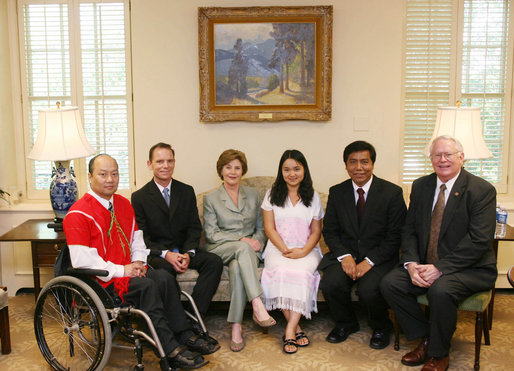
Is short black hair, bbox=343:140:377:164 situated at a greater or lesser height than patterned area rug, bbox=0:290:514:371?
greater

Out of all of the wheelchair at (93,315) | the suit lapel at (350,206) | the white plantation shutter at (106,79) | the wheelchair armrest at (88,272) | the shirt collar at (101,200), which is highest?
the white plantation shutter at (106,79)

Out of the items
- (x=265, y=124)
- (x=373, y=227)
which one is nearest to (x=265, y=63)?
(x=265, y=124)

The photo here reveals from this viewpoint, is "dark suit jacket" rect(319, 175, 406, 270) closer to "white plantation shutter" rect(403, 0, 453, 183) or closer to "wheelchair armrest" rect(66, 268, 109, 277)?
"white plantation shutter" rect(403, 0, 453, 183)

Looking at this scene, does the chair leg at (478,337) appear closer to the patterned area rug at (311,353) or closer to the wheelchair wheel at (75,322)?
the patterned area rug at (311,353)

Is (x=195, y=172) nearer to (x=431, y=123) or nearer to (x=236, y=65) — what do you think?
(x=236, y=65)

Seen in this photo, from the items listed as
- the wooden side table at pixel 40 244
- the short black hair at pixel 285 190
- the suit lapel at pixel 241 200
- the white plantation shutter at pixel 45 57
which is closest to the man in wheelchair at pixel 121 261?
the wooden side table at pixel 40 244

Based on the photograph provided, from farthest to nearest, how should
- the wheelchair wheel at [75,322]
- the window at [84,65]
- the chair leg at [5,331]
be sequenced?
the window at [84,65]
the chair leg at [5,331]
the wheelchair wheel at [75,322]

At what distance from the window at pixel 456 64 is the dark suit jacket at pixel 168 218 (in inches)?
77.0

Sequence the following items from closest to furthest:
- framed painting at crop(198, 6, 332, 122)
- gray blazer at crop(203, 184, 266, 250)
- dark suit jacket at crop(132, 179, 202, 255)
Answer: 1. dark suit jacket at crop(132, 179, 202, 255)
2. gray blazer at crop(203, 184, 266, 250)
3. framed painting at crop(198, 6, 332, 122)

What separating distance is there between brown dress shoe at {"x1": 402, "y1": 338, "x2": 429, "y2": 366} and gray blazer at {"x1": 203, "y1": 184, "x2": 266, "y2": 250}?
1277 millimetres

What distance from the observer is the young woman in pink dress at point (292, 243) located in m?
3.27

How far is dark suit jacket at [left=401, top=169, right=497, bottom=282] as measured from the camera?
2.95 m

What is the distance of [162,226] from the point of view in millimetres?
3564

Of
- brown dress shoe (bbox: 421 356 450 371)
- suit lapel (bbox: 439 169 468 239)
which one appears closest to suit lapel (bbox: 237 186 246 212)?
suit lapel (bbox: 439 169 468 239)
